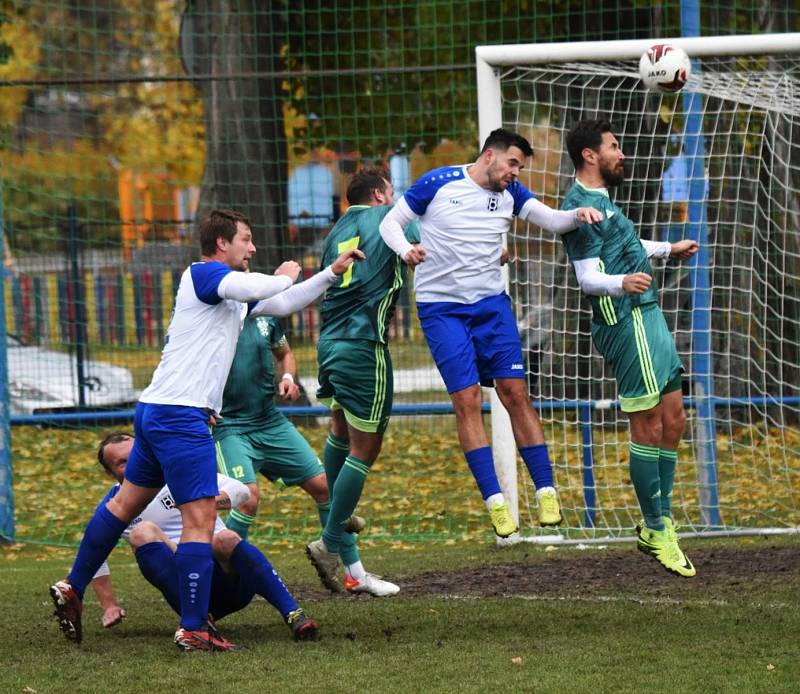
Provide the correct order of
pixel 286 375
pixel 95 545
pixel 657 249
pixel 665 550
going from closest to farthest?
pixel 95 545
pixel 665 550
pixel 657 249
pixel 286 375

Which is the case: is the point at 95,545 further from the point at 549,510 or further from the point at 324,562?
the point at 549,510

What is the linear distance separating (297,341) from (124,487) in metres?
10.9

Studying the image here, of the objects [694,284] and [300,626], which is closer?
[300,626]

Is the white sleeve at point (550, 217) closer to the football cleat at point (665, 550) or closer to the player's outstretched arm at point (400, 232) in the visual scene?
the player's outstretched arm at point (400, 232)

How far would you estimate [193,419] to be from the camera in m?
6.77

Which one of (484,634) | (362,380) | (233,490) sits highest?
(362,380)

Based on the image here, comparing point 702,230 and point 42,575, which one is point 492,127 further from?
point 42,575

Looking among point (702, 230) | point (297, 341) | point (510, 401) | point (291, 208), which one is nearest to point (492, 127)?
point (702, 230)

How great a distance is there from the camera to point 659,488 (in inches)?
314

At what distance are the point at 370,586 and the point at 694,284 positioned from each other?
12.3 ft

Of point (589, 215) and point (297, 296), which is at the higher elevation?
point (589, 215)

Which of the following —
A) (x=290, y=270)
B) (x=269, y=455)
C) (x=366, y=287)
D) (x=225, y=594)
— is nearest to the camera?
(x=290, y=270)

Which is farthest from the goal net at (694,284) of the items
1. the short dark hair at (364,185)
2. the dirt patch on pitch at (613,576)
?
the short dark hair at (364,185)

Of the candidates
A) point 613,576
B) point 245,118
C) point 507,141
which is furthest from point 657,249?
point 245,118
